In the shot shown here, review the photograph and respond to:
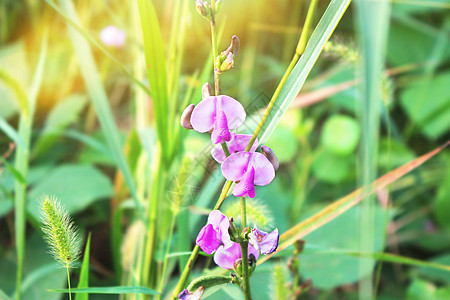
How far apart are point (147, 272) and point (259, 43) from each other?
160 centimetres

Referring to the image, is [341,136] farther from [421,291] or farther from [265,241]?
[265,241]

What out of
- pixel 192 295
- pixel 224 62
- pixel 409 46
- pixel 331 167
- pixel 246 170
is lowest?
pixel 192 295

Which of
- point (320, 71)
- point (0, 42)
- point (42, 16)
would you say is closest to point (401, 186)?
point (320, 71)

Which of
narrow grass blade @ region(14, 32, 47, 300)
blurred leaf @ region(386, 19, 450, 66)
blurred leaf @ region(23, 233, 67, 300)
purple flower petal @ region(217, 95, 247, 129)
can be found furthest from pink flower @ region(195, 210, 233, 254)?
blurred leaf @ region(386, 19, 450, 66)

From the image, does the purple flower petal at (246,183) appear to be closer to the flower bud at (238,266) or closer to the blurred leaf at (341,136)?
the flower bud at (238,266)

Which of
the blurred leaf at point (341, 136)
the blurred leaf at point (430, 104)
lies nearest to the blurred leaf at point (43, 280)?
the blurred leaf at point (341, 136)

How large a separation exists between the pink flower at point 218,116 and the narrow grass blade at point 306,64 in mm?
68

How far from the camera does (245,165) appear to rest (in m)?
0.49

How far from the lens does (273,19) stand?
239 centimetres

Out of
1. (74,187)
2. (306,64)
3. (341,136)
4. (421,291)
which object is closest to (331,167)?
(341,136)

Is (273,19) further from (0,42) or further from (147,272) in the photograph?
A: (147,272)

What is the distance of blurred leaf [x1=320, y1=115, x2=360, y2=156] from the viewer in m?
1.70

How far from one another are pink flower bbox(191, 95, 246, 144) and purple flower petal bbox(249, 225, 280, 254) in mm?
110

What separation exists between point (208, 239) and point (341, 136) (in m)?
1.31
